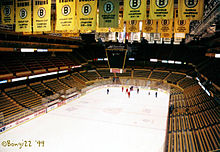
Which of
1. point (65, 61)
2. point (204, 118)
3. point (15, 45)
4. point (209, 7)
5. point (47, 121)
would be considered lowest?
point (47, 121)

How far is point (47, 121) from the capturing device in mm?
14312

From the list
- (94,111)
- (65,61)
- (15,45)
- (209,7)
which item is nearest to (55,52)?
(65,61)

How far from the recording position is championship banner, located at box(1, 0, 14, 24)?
10453mm

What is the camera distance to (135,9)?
26.7 ft

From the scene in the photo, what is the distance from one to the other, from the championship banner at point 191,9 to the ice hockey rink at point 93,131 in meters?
7.64

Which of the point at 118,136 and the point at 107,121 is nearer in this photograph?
the point at 118,136

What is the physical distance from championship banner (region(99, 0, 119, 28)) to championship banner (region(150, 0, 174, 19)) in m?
1.94

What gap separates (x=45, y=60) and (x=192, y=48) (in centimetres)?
3225

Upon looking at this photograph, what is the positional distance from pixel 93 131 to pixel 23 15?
31.1 ft

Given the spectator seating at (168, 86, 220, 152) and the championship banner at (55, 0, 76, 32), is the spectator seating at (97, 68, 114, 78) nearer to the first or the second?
the spectator seating at (168, 86, 220, 152)

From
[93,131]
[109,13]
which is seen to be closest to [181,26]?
[109,13]

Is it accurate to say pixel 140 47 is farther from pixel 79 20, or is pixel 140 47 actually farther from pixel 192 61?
pixel 79 20

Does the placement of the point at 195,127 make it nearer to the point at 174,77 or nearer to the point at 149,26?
the point at 149,26

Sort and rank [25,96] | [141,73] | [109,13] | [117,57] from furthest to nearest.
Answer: [141,73], [117,57], [25,96], [109,13]
